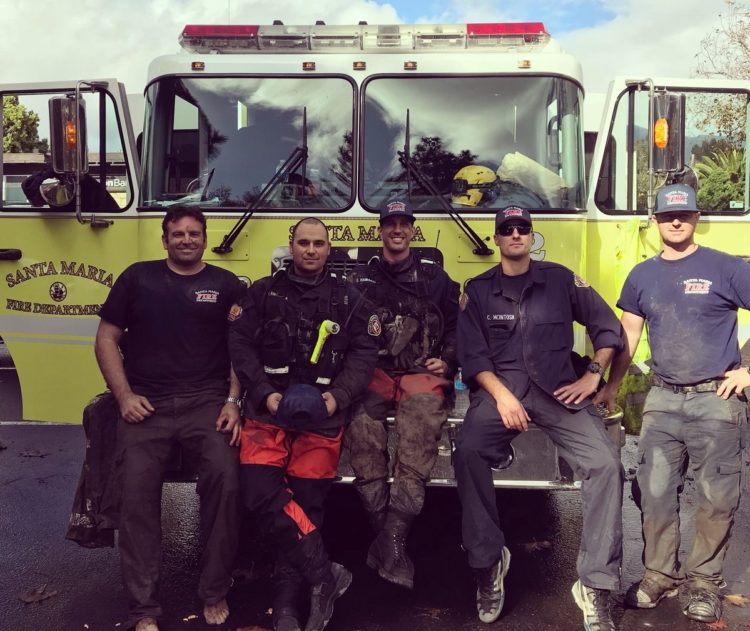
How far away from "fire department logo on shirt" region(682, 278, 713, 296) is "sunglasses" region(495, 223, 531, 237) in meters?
0.78

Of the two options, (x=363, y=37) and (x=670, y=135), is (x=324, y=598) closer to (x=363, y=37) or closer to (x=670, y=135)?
(x=670, y=135)

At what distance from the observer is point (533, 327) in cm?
393

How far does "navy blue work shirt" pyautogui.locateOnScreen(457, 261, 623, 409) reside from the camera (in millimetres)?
3904

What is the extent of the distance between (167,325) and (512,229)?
174 cm

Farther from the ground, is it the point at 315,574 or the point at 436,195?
the point at 436,195

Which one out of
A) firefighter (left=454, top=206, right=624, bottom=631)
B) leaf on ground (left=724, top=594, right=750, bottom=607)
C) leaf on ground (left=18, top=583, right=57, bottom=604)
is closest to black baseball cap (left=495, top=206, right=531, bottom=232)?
firefighter (left=454, top=206, right=624, bottom=631)

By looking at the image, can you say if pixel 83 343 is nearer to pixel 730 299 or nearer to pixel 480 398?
pixel 480 398

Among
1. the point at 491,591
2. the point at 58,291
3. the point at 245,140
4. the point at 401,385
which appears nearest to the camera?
the point at 491,591

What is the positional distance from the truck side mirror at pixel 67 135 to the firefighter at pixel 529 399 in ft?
8.30

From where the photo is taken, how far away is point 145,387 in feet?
12.9

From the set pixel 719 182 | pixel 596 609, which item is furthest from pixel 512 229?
pixel 719 182

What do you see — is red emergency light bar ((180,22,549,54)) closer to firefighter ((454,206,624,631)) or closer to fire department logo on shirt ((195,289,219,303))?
firefighter ((454,206,624,631))

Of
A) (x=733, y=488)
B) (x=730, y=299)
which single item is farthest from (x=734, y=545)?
(x=730, y=299)

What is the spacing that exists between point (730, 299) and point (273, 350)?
2.15 meters
